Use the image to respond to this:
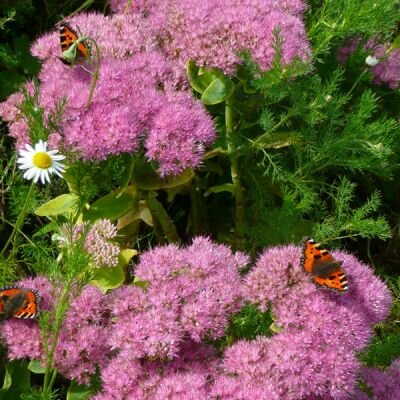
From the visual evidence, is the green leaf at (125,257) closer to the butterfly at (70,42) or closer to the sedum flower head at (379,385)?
the butterfly at (70,42)

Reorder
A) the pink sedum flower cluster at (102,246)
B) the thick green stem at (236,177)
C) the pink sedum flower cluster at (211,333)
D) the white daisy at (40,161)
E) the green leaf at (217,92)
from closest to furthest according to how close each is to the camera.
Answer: the pink sedum flower cluster at (211,333)
the white daisy at (40,161)
the pink sedum flower cluster at (102,246)
the green leaf at (217,92)
the thick green stem at (236,177)

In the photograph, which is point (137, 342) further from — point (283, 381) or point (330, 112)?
point (330, 112)

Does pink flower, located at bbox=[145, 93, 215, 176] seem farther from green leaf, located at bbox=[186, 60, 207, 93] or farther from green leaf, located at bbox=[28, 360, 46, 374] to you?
green leaf, located at bbox=[28, 360, 46, 374]

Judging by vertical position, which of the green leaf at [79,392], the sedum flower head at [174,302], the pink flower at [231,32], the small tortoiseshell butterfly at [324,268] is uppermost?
the pink flower at [231,32]

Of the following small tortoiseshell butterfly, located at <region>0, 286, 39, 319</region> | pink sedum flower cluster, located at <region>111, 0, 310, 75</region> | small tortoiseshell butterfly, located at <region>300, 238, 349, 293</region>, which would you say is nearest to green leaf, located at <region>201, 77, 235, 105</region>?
pink sedum flower cluster, located at <region>111, 0, 310, 75</region>

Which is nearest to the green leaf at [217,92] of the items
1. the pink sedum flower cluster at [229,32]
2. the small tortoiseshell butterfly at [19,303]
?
the pink sedum flower cluster at [229,32]

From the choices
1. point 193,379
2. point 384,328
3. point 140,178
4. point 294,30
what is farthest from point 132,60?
point 384,328

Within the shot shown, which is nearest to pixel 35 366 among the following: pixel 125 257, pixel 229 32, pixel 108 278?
pixel 108 278

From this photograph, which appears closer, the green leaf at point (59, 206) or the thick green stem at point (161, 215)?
the green leaf at point (59, 206)
